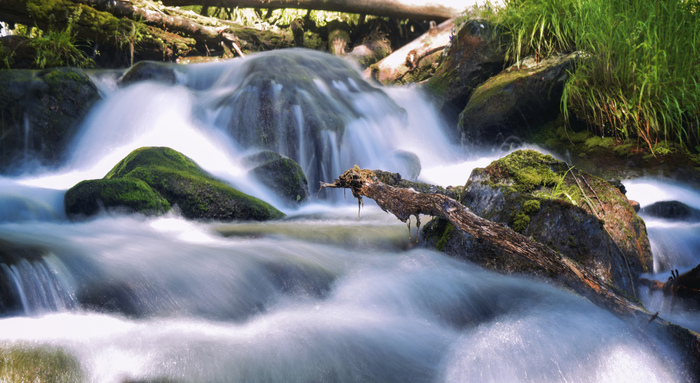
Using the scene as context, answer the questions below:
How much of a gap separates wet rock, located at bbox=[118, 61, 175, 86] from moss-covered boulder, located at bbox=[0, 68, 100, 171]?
0.95 meters

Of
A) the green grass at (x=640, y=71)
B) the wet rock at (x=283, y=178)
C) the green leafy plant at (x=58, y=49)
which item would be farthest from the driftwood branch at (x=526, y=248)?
the green leafy plant at (x=58, y=49)

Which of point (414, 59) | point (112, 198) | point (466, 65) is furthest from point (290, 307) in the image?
point (414, 59)

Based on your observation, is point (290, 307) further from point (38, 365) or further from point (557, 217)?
point (557, 217)

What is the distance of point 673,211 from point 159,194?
477cm

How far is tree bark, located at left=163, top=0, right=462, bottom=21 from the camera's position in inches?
408

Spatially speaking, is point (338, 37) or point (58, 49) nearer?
point (58, 49)

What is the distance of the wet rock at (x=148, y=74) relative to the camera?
7.89 metres

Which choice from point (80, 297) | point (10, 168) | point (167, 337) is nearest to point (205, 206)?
point (80, 297)

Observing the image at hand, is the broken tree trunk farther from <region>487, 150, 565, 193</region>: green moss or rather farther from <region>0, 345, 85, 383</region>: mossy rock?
<region>0, 345, 85, 383</region>: mossy rock

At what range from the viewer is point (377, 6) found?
10.7 meters

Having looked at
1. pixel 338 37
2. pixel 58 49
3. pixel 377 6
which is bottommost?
pixel 58 49

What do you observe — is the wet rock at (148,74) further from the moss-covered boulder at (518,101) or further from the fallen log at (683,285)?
the fallen log at (683,285)

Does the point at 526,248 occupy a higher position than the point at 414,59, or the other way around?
the point at 414,59

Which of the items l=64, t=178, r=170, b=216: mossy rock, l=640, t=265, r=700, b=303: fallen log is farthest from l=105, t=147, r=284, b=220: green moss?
l=640, t=265, r=700, b=303: fallen log
